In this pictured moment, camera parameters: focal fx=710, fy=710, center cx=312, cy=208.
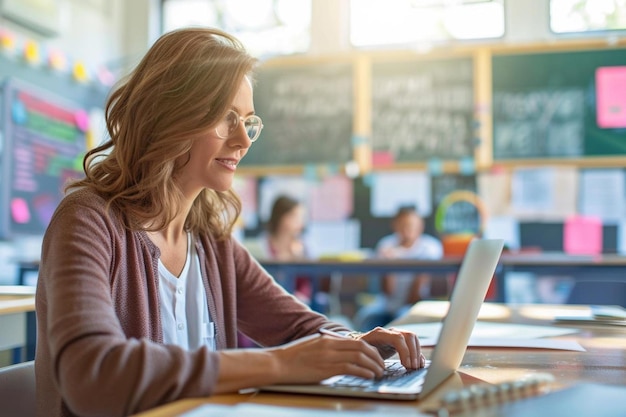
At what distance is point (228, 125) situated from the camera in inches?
48.9

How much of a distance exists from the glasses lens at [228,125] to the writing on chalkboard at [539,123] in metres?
3.72

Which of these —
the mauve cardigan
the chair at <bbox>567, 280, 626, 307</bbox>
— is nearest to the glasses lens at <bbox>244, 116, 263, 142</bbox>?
the mauve cardigan

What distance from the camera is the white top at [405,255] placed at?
4.47 metres

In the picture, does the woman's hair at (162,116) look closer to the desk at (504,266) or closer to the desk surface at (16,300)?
the desk surface at (16,300)

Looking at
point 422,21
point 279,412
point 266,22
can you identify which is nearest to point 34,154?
point 266,22

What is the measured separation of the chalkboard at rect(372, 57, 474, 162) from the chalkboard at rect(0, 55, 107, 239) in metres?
1.99

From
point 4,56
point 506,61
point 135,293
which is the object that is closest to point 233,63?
point 135,293

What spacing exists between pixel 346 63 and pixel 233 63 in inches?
151

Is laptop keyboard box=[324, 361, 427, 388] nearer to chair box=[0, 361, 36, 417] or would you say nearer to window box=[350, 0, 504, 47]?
chair box=[0, 361, 36, 417]

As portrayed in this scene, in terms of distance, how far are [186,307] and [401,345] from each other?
0.44 m

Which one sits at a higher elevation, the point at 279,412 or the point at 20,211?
the point at 20,211

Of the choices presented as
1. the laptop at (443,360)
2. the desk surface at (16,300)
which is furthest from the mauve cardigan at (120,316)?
the desk surface at (16,300)

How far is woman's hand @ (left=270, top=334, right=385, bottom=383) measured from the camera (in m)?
0.85

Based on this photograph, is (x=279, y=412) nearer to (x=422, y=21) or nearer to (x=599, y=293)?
(x=599, y=293)
